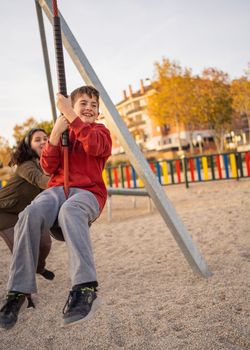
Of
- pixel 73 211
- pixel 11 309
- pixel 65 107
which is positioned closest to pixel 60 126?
pixel 65 107

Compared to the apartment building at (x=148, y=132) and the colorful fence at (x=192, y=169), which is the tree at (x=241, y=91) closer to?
the apartment building at (x=148, y=132)

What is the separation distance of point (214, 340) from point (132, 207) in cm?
686

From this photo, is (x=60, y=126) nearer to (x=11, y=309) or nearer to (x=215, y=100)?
(x=11, y=309)

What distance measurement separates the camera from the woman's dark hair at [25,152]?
3.33m

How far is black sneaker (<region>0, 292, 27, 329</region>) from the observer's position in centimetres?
179

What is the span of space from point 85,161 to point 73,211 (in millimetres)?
466

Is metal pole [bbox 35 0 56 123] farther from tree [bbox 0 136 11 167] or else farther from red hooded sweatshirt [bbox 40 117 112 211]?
tree [bbox 0 136 11 167]

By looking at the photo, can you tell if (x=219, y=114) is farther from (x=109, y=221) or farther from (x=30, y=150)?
(x=30, y=150)

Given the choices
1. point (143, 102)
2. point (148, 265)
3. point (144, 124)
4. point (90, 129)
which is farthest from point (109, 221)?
point (143, 102)

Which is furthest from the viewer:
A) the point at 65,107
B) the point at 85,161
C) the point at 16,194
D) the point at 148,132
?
the point at 148,132

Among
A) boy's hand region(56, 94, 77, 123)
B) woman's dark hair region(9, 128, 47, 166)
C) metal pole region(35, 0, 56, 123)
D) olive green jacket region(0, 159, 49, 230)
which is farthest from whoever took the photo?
metal pole region(35, 0, 56, 123)

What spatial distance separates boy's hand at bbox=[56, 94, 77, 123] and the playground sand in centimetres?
143

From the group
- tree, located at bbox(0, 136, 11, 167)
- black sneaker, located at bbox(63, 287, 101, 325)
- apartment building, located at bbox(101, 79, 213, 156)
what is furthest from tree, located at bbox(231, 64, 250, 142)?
black sneaker, located at bbox(63, 287, 101, 325)

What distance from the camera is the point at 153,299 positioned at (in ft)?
9.45
